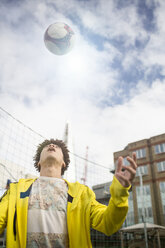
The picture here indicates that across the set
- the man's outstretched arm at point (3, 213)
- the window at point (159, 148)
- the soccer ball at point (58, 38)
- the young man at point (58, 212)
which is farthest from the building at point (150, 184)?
the man's outstretched arm at point (3, 213)

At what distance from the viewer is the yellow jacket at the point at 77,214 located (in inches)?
53.7

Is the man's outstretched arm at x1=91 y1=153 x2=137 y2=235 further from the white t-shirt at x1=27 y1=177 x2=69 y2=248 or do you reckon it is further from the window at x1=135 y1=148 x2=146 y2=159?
the window at x1=135 y1=148 x2=146 y2=159

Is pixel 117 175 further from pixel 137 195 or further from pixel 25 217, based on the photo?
pixel 137 195

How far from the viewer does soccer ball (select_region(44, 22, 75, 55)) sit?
201 inches

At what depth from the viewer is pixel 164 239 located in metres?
19.0

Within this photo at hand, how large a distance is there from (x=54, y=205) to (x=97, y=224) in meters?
0.43

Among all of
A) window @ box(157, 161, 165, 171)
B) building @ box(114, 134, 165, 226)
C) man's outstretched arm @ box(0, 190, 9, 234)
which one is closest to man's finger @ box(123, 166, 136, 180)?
man's outstretched arm @ box(0, 190, 9, 234)

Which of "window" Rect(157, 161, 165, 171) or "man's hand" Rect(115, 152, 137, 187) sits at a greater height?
"window" Rect(157, 161, 165, 171)

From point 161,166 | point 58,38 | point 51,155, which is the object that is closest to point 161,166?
point 161,166

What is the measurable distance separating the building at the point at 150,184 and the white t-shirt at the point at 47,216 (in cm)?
2016

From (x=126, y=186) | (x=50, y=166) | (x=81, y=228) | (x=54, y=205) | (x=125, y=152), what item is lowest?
(x=81, y=228)

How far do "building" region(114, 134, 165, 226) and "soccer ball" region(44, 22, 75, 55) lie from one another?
1802 cm

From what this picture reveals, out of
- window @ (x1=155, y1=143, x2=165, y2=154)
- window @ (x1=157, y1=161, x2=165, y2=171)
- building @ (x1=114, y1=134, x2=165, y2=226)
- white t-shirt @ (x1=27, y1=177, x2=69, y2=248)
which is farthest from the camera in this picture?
window @ (x1=155, y1=143, x2=165, y2=154)

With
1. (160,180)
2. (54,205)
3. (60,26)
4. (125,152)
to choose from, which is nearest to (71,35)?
(60,26)
